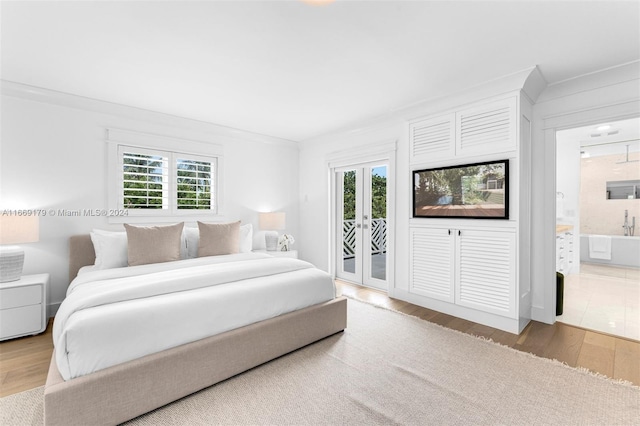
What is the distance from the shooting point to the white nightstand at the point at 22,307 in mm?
2656

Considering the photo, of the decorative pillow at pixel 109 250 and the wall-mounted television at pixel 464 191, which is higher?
the wall-mounted television at pixel 464 191

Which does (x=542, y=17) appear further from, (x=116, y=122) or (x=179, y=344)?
(x=116, y=122)

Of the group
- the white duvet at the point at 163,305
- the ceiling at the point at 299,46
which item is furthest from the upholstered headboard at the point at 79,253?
the ceiling at the point at 299,46

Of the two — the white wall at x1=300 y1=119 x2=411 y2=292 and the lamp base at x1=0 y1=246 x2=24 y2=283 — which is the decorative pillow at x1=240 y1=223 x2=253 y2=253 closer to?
the white wall at x1=300 y1=119 x2=411 y2=292

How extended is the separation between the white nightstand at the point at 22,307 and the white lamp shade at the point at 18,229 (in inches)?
15.8

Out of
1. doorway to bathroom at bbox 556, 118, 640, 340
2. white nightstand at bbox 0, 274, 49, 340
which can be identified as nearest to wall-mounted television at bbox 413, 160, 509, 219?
doorway to bathroom at bbox 556, 118, 640, 340

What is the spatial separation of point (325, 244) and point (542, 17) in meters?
3.87

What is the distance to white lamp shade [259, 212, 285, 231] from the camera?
4.80 meters

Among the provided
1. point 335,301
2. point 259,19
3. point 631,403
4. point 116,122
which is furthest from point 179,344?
point 116,122

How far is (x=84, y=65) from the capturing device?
8.52ft

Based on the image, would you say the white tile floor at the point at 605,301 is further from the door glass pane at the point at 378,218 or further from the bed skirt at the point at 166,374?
the bed skirt at the point at 166,374

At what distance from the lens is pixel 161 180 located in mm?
4020

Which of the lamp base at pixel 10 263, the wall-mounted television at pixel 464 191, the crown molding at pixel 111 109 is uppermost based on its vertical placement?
the crown molding at pixel 111 109

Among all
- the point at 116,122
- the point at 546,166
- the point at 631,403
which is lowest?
the point at 631,403
